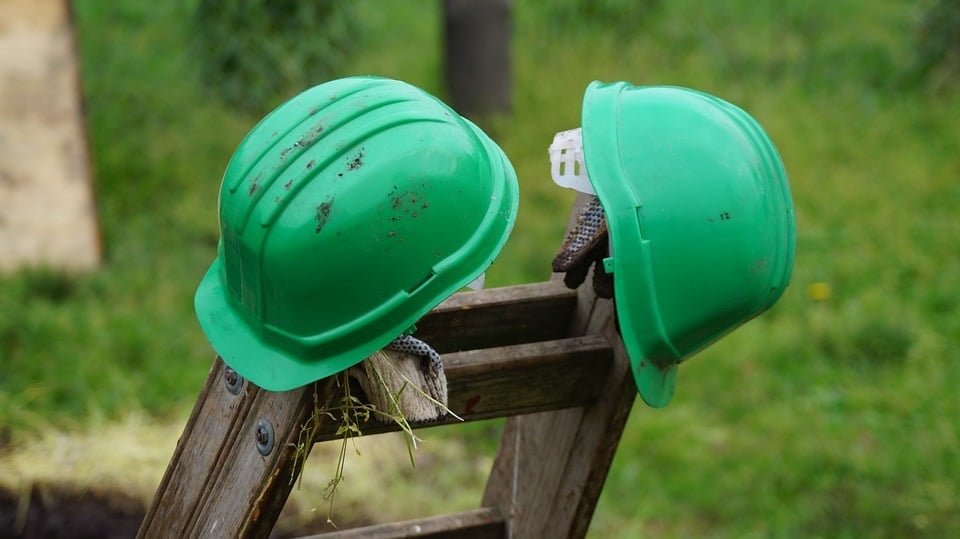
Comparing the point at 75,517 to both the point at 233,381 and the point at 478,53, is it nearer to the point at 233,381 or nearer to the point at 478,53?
the point at 233,381

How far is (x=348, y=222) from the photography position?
1.59 m

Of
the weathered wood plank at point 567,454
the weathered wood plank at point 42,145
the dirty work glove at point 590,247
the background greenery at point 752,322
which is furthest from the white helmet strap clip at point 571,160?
the weathered wood plank at point 42,145

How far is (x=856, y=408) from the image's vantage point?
4.18 meters

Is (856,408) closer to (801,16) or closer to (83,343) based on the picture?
(83,343)

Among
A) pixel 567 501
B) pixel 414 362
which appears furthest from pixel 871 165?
pixel 414 362

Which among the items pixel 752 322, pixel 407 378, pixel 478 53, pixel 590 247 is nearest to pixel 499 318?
pixel 590 247

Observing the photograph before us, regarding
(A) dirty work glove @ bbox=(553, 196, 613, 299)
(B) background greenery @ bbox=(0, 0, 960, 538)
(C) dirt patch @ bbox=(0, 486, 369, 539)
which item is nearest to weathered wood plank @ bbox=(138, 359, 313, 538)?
(A) dirty work glove @ bbox=(553, 196, 613, 299)

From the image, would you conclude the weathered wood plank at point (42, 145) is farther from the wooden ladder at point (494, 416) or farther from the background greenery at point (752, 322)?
the wooden ladder at point (494, 416)

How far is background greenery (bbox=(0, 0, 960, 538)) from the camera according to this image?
380cm

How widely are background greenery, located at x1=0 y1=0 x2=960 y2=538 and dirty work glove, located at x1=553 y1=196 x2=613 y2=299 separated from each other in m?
1.81

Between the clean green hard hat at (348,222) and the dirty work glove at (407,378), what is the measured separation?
80 mm

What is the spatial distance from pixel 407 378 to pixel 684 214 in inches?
19.4

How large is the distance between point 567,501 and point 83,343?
2771 mm

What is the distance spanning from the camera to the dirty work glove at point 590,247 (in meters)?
1.87
